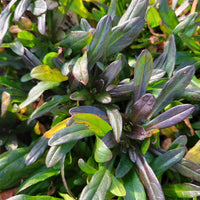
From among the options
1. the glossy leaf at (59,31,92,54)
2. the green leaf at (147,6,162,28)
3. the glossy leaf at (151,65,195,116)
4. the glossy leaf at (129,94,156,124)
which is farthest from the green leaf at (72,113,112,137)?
the green leaf at (147,6,162,28)

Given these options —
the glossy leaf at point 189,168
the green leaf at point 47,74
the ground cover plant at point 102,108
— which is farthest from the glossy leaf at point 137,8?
the glossy leaf at point 189,168

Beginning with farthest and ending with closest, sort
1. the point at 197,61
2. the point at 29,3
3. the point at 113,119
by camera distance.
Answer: the point at 197,61, the point at 29,3, the point at 113,119

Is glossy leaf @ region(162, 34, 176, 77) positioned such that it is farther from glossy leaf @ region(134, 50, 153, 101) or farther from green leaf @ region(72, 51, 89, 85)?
green leaf @ region(72, 51, 89, 85)

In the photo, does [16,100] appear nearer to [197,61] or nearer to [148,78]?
[148,78]

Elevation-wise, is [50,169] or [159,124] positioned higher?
[159,124]

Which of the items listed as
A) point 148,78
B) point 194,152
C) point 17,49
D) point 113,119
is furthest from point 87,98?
point 194,152

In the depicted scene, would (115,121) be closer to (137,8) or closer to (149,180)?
(149,180)
